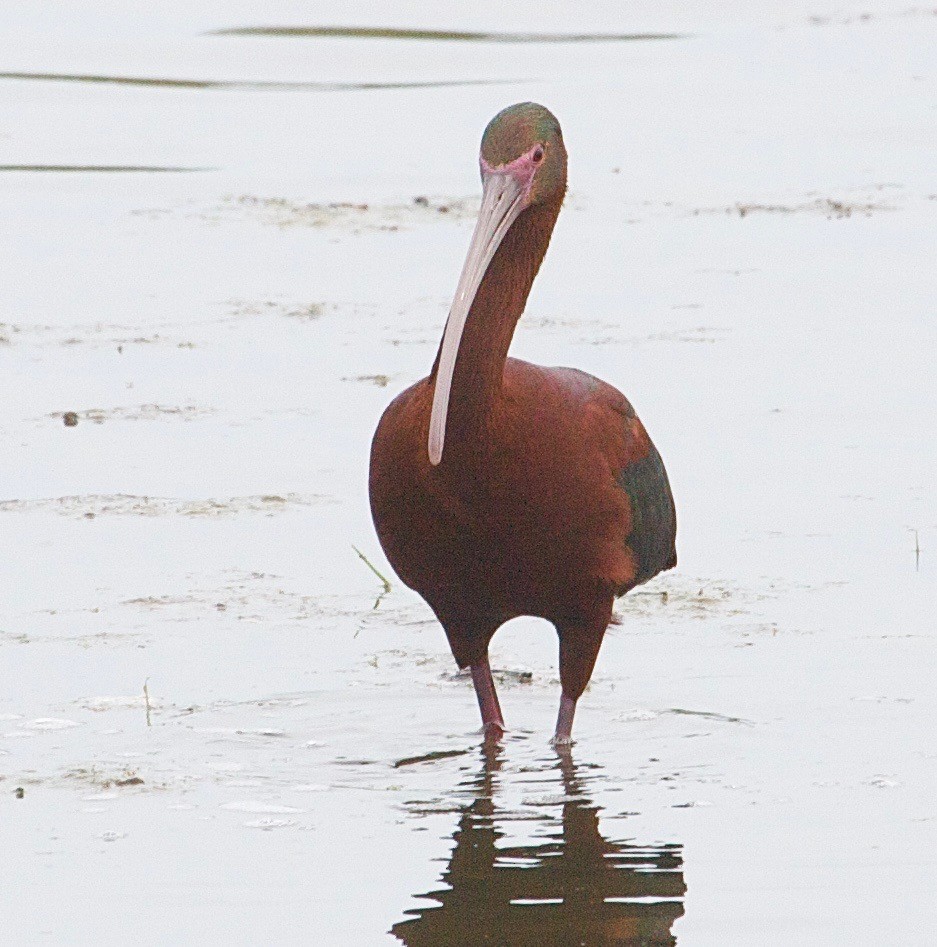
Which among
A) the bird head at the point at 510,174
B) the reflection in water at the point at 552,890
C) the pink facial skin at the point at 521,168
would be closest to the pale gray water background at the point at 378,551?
the reflection in water at the point at 552,890

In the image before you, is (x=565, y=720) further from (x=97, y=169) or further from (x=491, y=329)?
(x=97, y=169)

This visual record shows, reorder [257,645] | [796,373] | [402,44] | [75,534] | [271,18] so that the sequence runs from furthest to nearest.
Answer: [271,18] → [402,44] → [796,373] → [75,534] → [257,645]

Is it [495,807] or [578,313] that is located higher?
[578,313]

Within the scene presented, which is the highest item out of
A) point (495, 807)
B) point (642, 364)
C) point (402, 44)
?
point (402, 44)

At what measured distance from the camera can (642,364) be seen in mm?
10727

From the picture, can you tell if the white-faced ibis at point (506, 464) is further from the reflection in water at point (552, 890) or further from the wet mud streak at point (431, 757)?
the reflection in water at point (552, 890)

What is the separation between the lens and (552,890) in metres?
5.62

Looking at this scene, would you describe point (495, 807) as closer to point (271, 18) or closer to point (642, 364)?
point (642, 364)

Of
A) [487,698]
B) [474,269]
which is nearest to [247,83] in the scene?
[487,698]

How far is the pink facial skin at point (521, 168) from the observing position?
6.43m

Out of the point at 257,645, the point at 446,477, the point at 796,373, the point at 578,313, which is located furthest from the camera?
the point at 578,313

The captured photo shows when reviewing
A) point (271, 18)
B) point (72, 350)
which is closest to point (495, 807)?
point (72, 350)

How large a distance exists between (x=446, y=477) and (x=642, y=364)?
455cm

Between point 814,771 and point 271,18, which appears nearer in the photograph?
point 814,771
